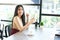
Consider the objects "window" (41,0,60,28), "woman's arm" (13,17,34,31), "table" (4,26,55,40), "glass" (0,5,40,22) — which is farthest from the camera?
"glass" (0,5,40,22)

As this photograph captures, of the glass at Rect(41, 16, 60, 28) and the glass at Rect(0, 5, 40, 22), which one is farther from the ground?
the glass at Rect(0, 5, 40, 22)

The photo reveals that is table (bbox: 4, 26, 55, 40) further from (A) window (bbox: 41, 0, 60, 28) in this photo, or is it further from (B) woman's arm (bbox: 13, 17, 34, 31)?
(A) window (bbox: 41, 0, 60, 28)

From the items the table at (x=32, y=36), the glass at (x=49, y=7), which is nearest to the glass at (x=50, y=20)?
the glass at (x=49, y=7)

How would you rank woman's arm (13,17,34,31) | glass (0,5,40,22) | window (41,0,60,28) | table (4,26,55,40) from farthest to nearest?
glass (0,5,40,22) → window (41,0,60,28) → woman's arm (13,17,34,31) → table (4,26,55,40)

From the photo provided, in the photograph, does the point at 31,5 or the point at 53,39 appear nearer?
the point at 53,39

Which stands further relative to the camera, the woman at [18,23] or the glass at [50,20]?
the glass at [50,20]

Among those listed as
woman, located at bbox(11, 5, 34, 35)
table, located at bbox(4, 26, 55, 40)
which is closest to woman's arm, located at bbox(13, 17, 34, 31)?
woman, located at bbox(11, 5, 34, 35)

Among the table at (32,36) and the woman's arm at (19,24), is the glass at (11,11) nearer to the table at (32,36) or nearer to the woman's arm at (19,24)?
the woman's arm at (19,24)

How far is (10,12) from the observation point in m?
4.56

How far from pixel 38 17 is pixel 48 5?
463 mm

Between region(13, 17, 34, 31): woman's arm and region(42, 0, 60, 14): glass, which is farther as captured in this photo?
region(42, 0, 60, 14): glass

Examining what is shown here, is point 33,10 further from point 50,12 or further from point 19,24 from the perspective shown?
point 19,24

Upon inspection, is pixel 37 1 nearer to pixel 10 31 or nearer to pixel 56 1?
pixel 56 1

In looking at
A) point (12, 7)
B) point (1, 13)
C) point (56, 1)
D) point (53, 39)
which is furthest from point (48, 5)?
point (53, 39)
